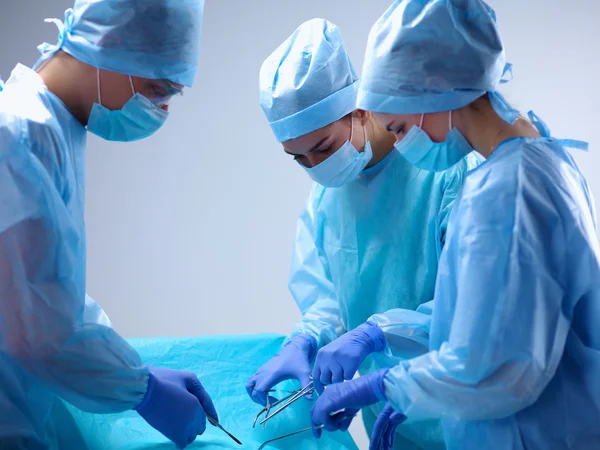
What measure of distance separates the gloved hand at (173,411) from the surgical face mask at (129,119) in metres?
0.55

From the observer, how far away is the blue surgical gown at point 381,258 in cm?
169

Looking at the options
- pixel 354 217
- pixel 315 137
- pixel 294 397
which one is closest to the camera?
pixel 294 397

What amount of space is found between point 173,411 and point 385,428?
487mm

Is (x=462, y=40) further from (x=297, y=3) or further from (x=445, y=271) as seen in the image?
(x=297, y=3)

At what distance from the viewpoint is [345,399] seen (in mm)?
1444

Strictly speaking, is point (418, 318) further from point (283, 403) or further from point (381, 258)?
point (283, 403)

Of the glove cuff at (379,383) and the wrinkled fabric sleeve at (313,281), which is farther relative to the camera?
the wrinkled fabric sleeve at (313,281)

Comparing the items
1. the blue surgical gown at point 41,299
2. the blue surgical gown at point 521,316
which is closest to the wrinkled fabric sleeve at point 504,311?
the blue surgical gown at point 521,316

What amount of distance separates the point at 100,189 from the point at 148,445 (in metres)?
1.78

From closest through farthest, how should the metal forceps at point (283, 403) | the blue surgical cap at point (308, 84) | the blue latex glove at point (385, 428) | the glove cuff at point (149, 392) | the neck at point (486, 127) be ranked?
the neck at point (486, 127), the glove cuff at point (149, 392), the blue latex glove at point (385, 428), the metal forceps at point (283, 403), the blue surgical cap at point (308, 84)

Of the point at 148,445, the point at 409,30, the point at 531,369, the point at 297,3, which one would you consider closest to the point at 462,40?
the point at 409,30

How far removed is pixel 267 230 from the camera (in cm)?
311

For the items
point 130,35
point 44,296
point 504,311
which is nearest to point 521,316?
point 504,311

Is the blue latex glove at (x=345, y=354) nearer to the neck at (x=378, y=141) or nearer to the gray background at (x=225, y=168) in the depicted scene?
the neck at (x=378, y=141)
